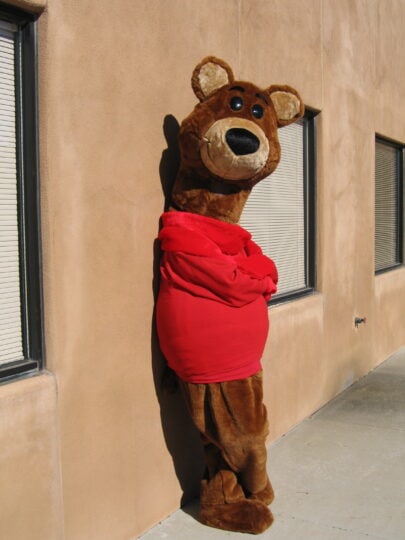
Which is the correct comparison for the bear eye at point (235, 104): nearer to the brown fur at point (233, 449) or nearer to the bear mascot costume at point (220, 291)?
the bear mascot costume at point (220, 291)

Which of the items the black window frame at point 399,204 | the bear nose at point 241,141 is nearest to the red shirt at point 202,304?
the bear nose at point 241,141

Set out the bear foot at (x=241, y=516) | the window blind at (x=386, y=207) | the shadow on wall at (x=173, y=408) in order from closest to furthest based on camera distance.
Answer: the bear foot at (x=241, y=516)
the shadow on wall at (x=173, y=408)
the window blind at (x=386, y=207)

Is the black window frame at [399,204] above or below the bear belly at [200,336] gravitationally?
above

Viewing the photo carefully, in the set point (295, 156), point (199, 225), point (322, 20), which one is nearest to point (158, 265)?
point (199, 225)

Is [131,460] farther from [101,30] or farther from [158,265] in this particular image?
[101,30]

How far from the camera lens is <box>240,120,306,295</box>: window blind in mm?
5277

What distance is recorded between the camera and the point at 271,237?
548 centimetres

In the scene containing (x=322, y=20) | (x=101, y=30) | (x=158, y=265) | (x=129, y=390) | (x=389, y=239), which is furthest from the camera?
(x=389, y=239)

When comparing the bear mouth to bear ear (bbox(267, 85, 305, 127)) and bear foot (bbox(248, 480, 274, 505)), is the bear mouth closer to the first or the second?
bear ear (bbox(267, 85, 305, 127))

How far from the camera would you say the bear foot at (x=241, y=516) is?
370 centimetres

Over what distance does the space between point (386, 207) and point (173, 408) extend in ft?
18.0

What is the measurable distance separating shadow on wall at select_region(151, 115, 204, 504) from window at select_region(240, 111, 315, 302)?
1.26 meters

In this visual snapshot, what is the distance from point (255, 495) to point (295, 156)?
9.81ft

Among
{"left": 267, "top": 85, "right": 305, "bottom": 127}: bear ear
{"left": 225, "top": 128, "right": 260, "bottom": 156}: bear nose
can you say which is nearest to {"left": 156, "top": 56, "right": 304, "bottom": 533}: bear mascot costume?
{"left": 225, "top": 128, "right": 260, "bottom": 156}: bear nose
